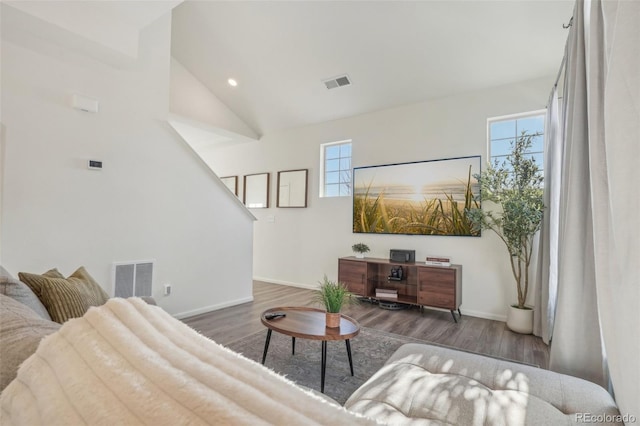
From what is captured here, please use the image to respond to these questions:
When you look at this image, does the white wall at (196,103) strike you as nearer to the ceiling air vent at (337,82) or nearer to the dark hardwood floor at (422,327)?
the ceiling air vent at (337,82)

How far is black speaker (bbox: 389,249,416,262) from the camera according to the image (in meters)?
3.97

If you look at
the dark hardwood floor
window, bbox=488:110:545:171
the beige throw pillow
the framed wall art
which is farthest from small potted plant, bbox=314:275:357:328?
the framed wall art

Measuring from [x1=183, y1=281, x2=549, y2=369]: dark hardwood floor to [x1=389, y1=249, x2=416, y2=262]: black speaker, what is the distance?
663mm

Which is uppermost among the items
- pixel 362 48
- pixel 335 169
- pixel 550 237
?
pixel 362 48

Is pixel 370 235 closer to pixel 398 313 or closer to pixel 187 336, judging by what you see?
pixel 398 313

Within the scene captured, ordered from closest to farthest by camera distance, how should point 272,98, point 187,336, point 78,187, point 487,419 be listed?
point 187,336 < point 487,419 < point 78,187 < point 272,98

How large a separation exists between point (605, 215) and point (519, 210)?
222 cm

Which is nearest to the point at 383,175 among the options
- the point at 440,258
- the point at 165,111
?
the point at 440,258

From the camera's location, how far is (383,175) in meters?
4.51

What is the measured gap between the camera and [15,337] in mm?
618

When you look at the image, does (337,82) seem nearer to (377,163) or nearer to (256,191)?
(377,163)

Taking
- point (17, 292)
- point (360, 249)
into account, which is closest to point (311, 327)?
point (17, 292)

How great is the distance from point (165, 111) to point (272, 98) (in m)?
2.02

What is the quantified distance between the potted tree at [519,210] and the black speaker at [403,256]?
895mm
